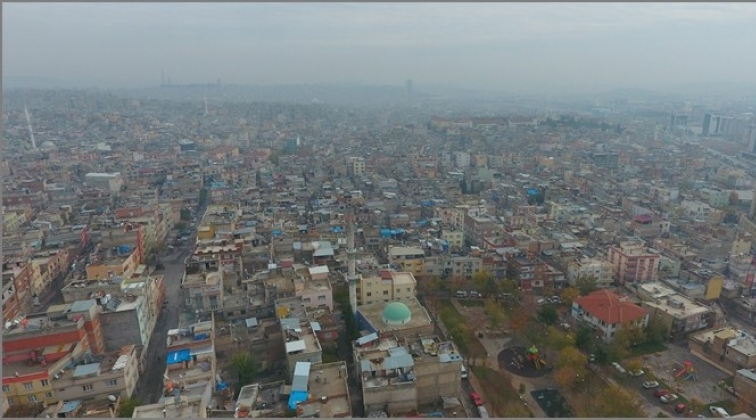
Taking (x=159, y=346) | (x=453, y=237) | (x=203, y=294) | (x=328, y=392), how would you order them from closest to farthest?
(x=328, y=392) < (x=203, y=294) < (x=159, y=346) < (x=453, y=237)

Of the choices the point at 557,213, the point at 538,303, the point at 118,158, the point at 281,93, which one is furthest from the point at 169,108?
the point at 538,303

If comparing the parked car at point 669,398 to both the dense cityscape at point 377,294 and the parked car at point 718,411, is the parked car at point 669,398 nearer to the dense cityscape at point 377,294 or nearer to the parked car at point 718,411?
the dense cityscape at point 377,294

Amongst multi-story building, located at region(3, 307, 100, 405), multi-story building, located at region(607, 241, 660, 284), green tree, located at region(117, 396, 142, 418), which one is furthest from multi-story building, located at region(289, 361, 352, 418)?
multi-story building, located at region(607, 241, 660, 284)

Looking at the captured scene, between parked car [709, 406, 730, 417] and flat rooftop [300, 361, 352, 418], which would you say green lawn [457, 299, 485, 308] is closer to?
flat rooftop [300, 361, 352, 418]

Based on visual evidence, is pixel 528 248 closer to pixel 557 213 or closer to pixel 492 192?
pixel 557 213

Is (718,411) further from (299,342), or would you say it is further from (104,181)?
(104,181)

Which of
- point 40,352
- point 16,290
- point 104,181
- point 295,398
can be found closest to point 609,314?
point 295,398
